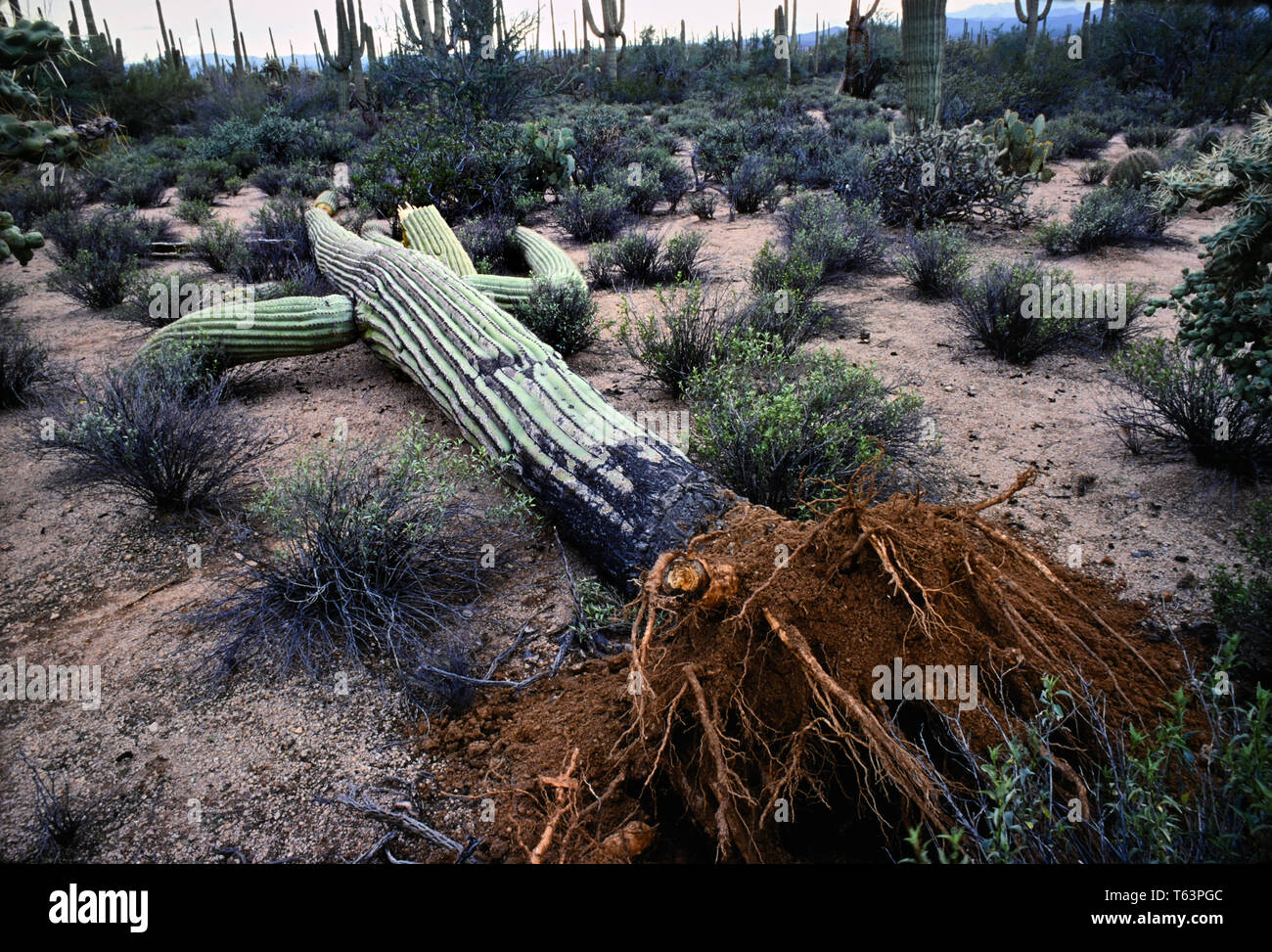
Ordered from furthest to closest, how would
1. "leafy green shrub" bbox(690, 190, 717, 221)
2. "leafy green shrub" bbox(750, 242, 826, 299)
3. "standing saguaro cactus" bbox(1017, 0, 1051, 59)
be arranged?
1. "standing saguaro cactus" bbox(1017, 0, 1051, 59)
2. "leafy green shrub" bbox(690, 190, 717, 221)
3. "leafy green shrub" bbox(750, 242, 826, 299)

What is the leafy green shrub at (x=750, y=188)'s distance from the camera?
9.93 m

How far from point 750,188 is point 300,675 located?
898 cm

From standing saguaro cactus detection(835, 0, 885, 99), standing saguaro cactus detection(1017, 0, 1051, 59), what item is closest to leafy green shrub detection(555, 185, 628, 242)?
standing saguaro cactus detection(835, 0, 885, 99)

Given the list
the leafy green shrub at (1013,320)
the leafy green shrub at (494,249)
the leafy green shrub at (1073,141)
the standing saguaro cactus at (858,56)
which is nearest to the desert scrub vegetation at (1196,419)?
the leafy green shrub at (1013,320)

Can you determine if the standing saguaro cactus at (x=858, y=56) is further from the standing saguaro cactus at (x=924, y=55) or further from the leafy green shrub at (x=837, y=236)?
the leafy green shrub at (x=837, y=236)

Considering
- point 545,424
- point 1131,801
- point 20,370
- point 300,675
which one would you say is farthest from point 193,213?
point 1131,801

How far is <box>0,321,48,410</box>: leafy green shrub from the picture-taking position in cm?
520

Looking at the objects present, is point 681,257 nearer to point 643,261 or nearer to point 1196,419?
point 643,261

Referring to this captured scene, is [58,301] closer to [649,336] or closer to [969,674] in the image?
[649,336]

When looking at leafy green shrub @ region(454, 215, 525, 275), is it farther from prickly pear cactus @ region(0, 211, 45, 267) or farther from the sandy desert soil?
prickly pear cactus @ region(0, 211, 45, 267)

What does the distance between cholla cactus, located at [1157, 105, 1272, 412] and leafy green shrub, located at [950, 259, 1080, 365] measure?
2.08 m

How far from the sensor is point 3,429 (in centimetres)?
495

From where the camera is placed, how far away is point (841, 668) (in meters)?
2.13
